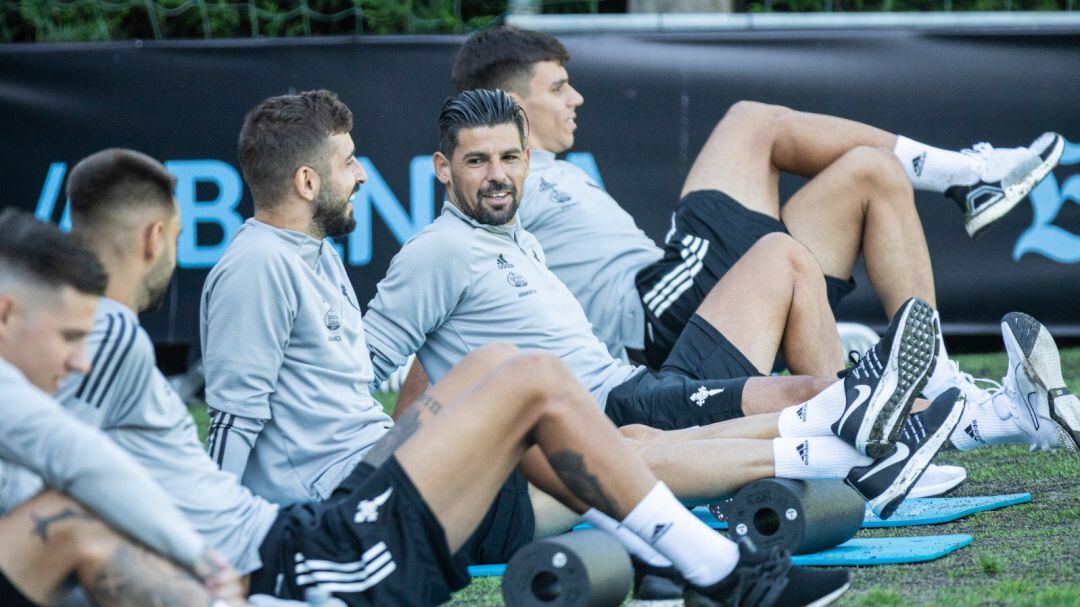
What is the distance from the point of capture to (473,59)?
516 centimetres

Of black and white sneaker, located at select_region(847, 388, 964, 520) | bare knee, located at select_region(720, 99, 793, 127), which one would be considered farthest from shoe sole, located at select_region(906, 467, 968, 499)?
bare knee, located at select_region(720, 99, 793, 127)

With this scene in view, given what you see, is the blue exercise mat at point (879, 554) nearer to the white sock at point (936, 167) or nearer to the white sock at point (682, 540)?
the white sock at point (682, 540)

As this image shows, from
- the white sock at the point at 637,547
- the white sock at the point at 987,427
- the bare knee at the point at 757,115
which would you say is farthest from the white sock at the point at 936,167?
the white sock at the point at 637,547

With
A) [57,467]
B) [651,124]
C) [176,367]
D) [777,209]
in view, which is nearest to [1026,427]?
[777,209]

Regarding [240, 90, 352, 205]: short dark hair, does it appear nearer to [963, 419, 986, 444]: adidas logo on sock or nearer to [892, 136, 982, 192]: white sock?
[963, 419, 986, 444]: adidas logo on sock

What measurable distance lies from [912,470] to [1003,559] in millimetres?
296

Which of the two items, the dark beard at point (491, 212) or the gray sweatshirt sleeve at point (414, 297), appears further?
the dark beard at point (491, 212)

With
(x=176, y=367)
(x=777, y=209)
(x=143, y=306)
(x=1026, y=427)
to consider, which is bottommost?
(x=176, y=367)

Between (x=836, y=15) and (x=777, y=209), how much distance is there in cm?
249

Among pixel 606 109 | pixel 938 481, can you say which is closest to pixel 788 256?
pixel 938 481

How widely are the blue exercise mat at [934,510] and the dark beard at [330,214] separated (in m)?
1.33

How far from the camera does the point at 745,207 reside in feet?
Result: 15.8

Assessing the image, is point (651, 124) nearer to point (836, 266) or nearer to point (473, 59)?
point (473, 59)

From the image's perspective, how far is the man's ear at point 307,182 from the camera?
3479 millimetres
